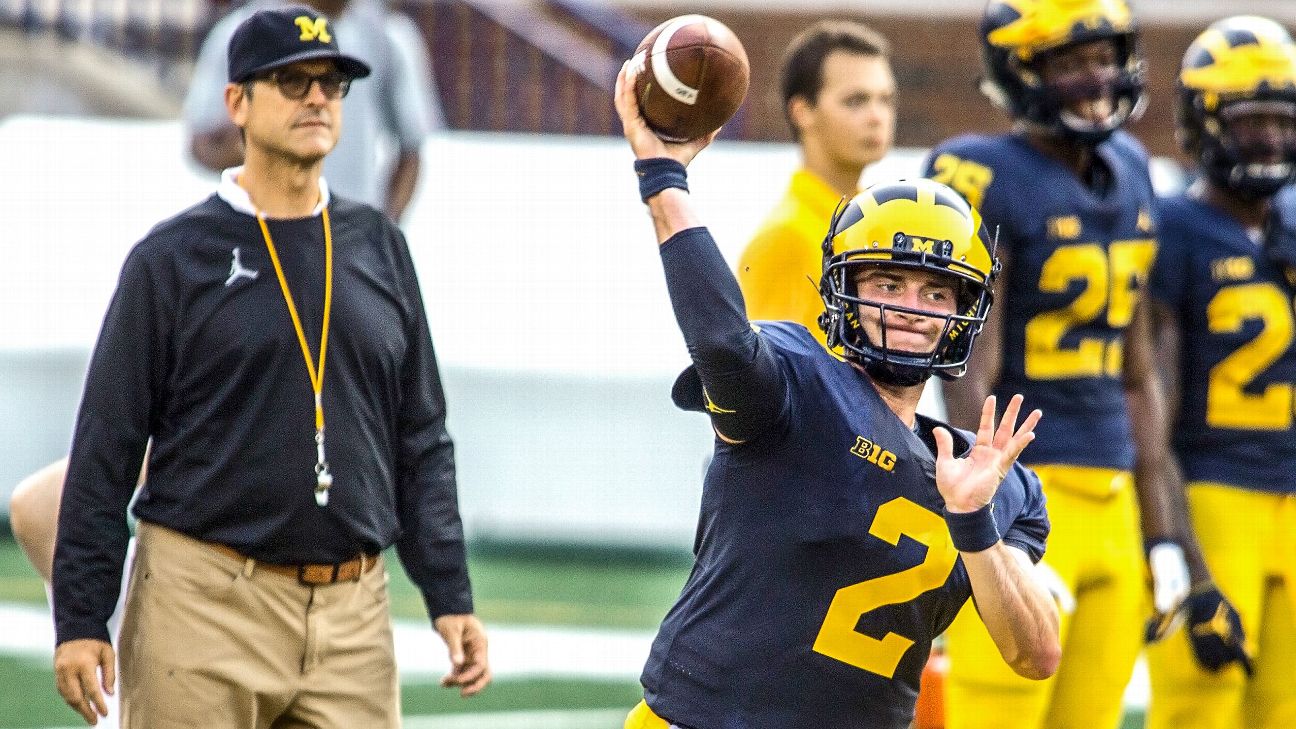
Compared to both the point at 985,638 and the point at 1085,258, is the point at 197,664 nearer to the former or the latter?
the point at 985,638

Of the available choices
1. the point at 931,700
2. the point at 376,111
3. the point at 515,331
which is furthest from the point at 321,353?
the point at 515,331

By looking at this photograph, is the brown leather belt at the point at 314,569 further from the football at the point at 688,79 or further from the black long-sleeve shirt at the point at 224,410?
the football at the point at 688,79

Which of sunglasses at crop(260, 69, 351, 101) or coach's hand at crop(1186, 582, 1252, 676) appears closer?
sunglasses at crop(260, 69, 351, 101)

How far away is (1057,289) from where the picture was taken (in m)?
4.84

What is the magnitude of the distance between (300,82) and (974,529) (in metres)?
1.83

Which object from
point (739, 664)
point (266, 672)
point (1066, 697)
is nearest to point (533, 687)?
point (1066, 697)

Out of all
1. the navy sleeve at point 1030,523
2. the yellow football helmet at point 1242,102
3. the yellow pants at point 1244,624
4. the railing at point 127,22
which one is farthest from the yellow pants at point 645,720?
the railing at point 127,22

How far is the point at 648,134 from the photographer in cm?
332

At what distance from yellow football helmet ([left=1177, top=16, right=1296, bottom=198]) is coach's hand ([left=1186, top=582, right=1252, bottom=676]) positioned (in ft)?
3.62

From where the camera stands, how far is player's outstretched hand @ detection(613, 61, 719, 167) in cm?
330

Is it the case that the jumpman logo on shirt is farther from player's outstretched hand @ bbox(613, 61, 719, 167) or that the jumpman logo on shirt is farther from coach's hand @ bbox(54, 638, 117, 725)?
player's outstretched hand @ bbox(613, 61, 719, 167)

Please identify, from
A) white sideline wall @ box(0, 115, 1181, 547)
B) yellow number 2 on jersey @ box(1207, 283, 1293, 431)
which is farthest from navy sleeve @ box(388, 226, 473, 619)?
white sideline wall @ box(0, 115, 1181, 547)

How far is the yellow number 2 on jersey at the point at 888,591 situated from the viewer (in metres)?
3.42

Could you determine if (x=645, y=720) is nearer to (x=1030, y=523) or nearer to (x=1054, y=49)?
(x=1030, y=523)
